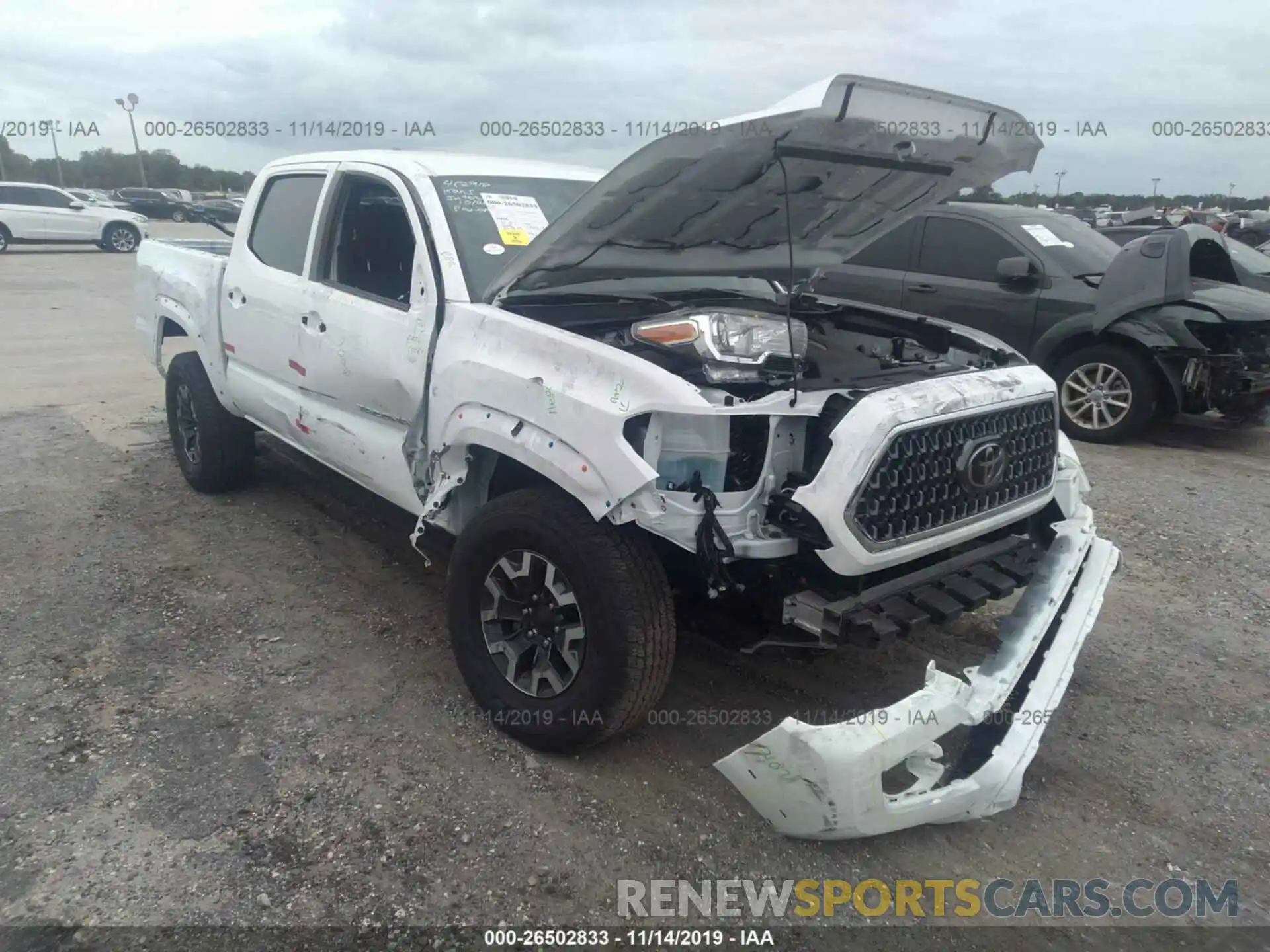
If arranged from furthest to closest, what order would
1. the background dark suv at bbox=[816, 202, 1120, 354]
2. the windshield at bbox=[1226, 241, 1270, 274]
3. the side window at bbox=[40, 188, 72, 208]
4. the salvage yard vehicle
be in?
1. the side window at bbox=[40, 188, 72, 208]
2. the windshield at bbox=[1226, 241, 1270, 274]
3. the background dark suv at bbox=[816, 202, 1120, 354]
4. the salvage yard vehicle

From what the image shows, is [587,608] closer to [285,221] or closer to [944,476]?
[944,476]

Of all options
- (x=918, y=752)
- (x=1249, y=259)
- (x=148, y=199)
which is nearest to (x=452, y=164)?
(x=918, y=752)

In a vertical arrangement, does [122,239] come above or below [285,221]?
below

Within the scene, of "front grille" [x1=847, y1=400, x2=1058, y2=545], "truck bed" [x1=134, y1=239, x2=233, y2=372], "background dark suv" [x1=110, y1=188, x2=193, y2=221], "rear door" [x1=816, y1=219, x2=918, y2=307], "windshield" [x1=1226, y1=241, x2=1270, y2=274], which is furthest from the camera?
"background dark suv" [x1=110, y1=188, x2=193, y2=221]

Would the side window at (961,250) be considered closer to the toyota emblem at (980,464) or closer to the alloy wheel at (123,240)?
the toyota emblem at (980,464)

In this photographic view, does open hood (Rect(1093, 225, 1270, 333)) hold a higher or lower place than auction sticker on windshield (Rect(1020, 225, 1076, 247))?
lower

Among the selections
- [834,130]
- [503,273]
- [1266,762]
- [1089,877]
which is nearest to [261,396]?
[503,273]

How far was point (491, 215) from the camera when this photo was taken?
3605 millimetres

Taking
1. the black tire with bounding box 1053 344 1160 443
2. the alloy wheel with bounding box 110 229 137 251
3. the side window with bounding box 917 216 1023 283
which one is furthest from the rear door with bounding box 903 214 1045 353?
the alloy wheel with bounding box 110 229 137 251

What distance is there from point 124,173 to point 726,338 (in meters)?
57.9

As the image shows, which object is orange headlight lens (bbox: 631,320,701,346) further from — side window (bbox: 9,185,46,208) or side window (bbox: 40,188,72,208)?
side window (bbox: 40,188,72,208)

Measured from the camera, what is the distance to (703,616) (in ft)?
9.88

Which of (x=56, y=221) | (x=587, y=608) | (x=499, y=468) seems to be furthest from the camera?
(x=56, y=221)

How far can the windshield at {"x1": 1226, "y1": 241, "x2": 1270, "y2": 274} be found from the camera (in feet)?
26.5
